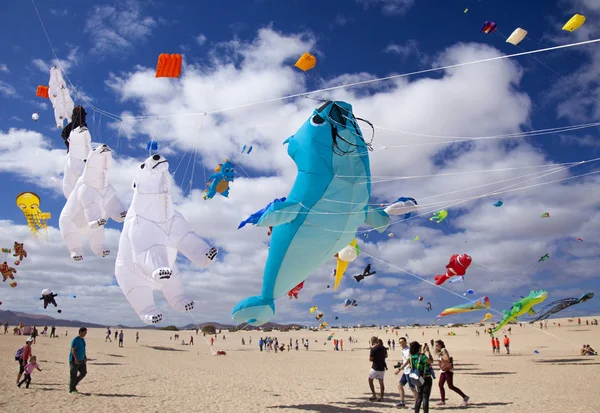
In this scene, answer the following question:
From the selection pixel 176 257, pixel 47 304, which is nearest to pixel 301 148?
pixel 176 257

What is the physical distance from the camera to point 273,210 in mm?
7402

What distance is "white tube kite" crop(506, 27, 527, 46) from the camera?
6391 millimetres

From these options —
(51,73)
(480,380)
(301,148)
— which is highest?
(51,73)

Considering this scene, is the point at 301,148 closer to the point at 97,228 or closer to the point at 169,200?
the point at 169,200

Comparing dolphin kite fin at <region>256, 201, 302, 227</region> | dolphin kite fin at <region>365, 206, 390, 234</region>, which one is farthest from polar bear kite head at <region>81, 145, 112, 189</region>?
dolphin kite fin at <region>365, 206, 390, 234</region>

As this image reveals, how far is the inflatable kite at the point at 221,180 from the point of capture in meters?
9.67

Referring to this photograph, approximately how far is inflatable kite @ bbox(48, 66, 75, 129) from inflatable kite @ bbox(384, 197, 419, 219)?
9445 millimetres

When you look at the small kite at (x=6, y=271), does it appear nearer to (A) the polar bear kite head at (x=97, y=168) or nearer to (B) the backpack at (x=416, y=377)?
(A) the polar bear kite head at (x=97, y=168)

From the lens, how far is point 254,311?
26.8ft

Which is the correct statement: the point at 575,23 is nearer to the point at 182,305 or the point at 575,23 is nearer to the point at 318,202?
the point at 318,202

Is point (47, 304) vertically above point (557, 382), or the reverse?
point (47, 304)

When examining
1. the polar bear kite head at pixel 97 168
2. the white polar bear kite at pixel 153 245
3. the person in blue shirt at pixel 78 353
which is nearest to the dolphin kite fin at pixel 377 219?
the white polar bear kite at pixel 153 245

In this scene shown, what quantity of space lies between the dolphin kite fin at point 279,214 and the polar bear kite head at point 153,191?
291cm

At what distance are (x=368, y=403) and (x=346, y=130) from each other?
18.6 ft
